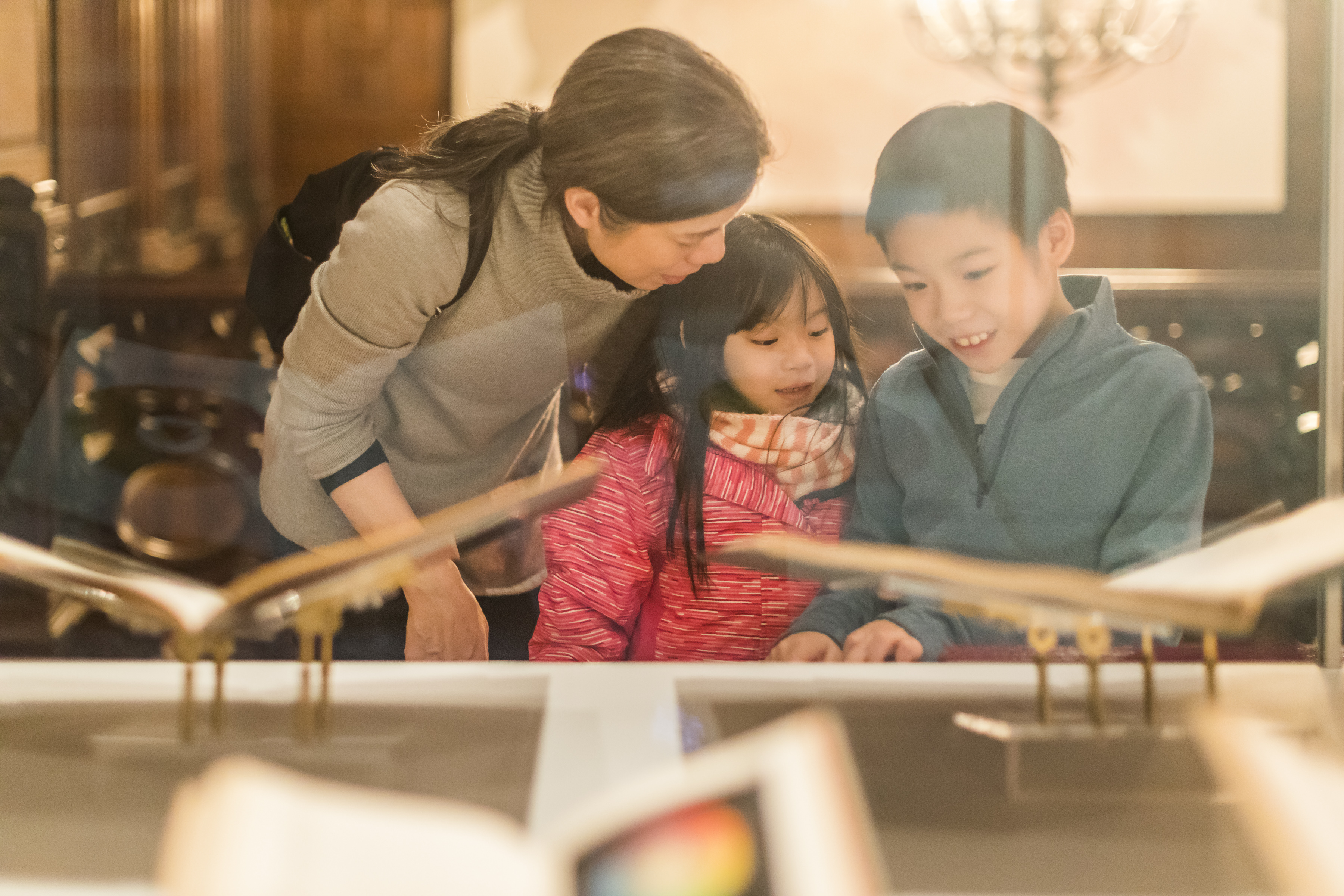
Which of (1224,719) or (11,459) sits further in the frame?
(11,459)

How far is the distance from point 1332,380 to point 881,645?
1.48 ft

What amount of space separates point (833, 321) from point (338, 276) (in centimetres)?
42

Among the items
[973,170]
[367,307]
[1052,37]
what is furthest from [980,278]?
[367,307]

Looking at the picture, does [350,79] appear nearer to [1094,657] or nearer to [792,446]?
[792,446]

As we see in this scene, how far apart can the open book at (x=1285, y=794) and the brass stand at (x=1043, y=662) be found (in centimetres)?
11

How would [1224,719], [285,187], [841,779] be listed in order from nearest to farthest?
1. [841,779]
2. [1224,719]
3. [285,187]

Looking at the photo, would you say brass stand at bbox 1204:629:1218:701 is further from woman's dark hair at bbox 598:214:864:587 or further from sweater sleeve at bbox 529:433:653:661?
sweater sleeve at bbox 529:433:653:661

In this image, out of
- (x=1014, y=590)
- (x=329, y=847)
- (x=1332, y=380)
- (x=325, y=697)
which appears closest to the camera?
(x=329, y=847)

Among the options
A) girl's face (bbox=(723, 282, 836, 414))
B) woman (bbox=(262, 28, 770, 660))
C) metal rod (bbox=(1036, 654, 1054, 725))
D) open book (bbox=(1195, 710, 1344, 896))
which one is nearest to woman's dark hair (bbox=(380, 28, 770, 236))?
woman (bbox=(262, 28, 770, 660))

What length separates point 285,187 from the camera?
2.84 feet

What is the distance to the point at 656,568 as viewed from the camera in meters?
0.94

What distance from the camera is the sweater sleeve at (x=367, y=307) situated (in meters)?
0.85

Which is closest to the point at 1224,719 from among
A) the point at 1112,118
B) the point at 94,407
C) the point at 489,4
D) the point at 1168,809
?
the point at 1168,809

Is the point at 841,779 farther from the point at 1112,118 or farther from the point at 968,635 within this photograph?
the point at 1112,118
